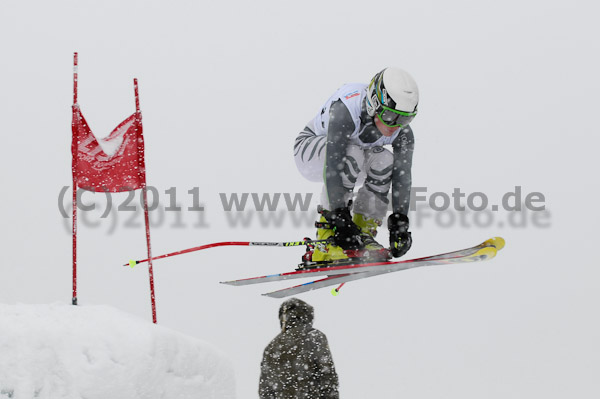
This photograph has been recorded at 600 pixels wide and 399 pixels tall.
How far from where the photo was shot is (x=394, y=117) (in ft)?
17.5

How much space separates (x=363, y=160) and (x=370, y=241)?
0.66 metres

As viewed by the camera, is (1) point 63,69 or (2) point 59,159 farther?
(1) point 63,69

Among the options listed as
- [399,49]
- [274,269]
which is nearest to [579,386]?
[274,269]

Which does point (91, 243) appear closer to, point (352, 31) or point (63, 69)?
point (63, 69)

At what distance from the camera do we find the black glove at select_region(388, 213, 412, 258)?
5.73 m

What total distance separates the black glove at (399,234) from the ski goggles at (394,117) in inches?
30.5

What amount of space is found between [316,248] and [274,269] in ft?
41.5

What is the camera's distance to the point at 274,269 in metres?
18.5

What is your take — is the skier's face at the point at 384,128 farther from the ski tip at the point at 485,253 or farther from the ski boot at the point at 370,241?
the ski tip at the point at 485,253

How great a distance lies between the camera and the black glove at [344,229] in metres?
5.55

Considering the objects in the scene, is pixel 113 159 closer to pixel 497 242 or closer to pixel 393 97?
pixel 393 97

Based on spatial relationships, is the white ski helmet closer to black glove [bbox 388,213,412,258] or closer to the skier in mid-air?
the skier in mid-air

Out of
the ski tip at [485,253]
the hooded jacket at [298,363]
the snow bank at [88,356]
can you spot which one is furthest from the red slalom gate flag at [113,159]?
the ski tip at [485,253]

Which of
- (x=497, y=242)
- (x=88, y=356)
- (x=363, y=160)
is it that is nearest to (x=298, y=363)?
(x=88, y=356)
